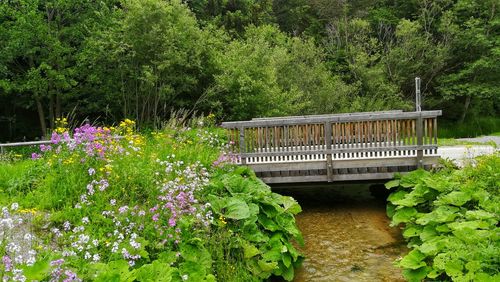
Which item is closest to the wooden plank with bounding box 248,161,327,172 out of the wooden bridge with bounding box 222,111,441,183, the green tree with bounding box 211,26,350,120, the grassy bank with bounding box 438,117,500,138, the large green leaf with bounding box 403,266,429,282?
the wooden bridge with bounding box 222,111,441,183

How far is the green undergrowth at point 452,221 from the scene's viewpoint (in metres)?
5.24

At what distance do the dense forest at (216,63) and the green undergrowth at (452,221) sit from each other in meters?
8.39

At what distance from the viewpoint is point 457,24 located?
94.5 feet

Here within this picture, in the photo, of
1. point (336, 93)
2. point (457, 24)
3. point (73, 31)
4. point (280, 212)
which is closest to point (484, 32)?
point (457, 24)

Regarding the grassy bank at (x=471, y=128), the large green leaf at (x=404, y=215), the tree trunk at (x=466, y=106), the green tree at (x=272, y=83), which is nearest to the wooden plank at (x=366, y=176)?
the large green leaf at (x=404, y=215)

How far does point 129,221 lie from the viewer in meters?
5.29

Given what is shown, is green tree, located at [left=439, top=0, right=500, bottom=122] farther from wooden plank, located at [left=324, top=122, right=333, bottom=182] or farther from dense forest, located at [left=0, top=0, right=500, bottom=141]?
wooden plank, located at [left=324, top=122, right=333, bottom=182]

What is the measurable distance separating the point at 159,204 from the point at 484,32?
2766 centimetres

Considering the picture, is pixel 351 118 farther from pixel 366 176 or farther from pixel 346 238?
pixel 346 238

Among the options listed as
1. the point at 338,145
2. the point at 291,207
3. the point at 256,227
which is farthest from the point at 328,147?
the point at 256,227

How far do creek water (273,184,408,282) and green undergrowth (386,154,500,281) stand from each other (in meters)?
0.34

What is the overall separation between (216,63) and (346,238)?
10983 millimetres

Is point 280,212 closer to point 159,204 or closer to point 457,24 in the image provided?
point 159,204

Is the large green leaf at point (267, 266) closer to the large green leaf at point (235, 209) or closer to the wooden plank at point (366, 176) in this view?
the large green leaf at point (235, 209)
